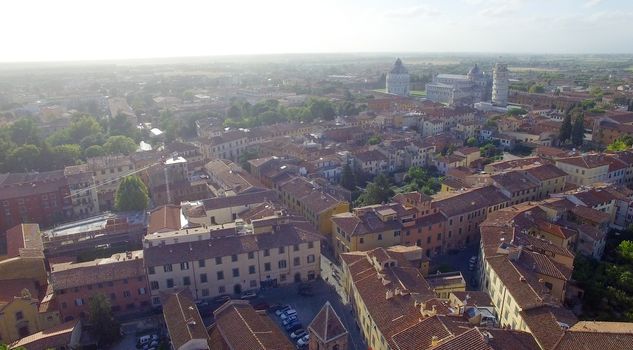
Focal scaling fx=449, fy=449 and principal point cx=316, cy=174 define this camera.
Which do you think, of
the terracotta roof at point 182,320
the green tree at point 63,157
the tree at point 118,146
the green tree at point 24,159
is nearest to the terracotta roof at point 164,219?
the terracotta roof at point 182,320

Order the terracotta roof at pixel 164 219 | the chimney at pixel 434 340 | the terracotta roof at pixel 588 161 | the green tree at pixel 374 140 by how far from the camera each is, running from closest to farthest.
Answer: the chimney at pixel 434 340, the terracotta roof at pixel 164 219, the terracotta roof at pixel 588 161, the green tree at pixel 374 140

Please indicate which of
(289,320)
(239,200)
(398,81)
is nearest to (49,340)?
(289,320)

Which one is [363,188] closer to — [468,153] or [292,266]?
[468,153]

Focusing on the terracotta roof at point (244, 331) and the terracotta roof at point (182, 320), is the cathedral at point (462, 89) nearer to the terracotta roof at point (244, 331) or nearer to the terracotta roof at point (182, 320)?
the terracotta roof at point (244, 331)

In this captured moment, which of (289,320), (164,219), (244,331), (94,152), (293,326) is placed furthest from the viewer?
(94,152)

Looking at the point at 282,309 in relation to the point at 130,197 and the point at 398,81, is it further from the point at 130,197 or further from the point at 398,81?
the point at 398,81

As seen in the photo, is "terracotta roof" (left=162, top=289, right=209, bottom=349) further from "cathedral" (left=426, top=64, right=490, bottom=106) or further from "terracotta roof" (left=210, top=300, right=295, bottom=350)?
"cathedral" (left=426, top=64, right=490, bottom=106)

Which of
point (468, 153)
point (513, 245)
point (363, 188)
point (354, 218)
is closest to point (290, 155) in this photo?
point (363, 188)
